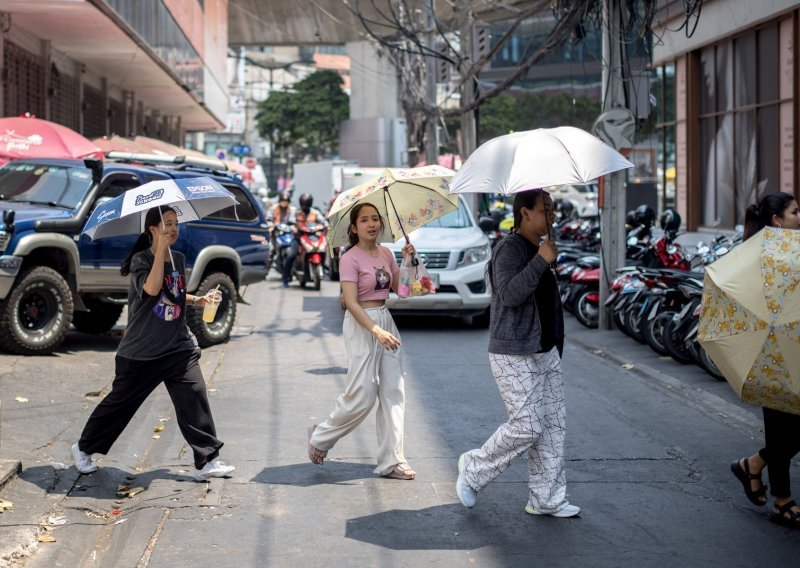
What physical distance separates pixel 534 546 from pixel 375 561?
2.74ft

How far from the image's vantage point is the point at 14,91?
1947 centimetres

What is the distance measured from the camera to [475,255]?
50.3ft

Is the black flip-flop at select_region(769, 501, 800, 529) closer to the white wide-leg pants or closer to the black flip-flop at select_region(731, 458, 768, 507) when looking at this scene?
the black flip-flop at select_region(731, 458, 768, 507)

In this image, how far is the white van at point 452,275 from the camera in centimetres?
1488

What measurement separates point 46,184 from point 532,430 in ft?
26.7

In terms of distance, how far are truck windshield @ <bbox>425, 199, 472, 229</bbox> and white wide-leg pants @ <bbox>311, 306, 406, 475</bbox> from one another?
9.20 metres

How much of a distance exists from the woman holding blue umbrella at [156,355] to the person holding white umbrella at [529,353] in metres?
1.89

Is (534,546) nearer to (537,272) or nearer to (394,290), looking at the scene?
(537,272)

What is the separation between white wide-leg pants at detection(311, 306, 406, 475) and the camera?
7012 millimetres

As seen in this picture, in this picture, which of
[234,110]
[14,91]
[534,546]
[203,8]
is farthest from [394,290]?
[234,110]

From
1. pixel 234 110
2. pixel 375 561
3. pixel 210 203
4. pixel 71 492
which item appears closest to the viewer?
pixel 375 561

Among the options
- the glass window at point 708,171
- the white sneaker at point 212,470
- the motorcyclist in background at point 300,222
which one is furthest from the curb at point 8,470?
the glass window at point 708,171

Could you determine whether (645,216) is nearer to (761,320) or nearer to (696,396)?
(696,396)

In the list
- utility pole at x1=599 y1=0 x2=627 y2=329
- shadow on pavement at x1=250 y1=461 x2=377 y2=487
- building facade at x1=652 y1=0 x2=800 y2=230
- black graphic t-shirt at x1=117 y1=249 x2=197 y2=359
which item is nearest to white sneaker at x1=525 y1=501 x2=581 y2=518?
shadow on pavement at x1=250 y1=461 x2=377 y2=487
